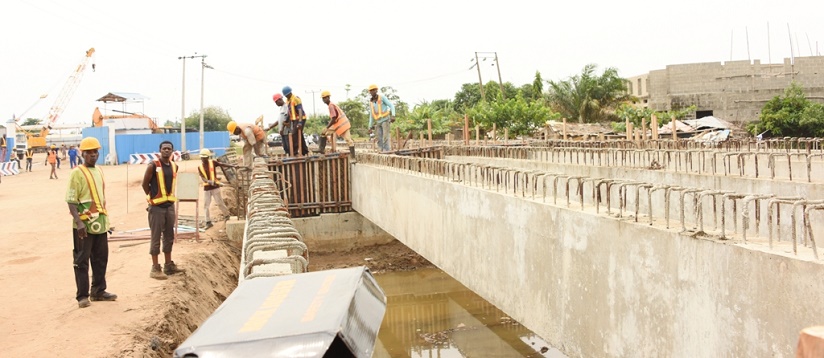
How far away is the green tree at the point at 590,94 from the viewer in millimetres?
42219

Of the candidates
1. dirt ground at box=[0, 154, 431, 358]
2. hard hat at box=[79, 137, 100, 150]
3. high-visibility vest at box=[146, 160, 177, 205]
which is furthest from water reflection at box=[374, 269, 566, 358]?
hard hat at box=[79, 137, 100, 150]

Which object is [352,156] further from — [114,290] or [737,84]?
[737,84]

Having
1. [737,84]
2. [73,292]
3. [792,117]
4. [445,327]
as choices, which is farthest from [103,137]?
[73,292]

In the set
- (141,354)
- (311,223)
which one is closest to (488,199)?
(141,354)

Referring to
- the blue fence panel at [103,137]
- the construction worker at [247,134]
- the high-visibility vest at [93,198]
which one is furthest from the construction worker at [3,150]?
the high-visibility vest at [93,198]

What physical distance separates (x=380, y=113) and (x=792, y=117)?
2235 centimetres

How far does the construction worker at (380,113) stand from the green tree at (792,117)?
68.0 ft

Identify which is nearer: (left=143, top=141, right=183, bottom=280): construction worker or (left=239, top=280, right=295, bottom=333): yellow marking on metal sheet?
(left=239, top=280, right=295, bottom=333): yellow marking on metal sheet

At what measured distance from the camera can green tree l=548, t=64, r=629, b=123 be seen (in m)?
42.2

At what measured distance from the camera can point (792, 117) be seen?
31.5 metres

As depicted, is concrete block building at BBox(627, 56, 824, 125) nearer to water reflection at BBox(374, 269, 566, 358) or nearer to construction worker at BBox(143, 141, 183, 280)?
water reflection at BBox(374, 269, 566, 358)

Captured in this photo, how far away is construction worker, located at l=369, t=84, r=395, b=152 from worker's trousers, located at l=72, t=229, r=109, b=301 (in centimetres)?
931

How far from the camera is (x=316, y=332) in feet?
9.26

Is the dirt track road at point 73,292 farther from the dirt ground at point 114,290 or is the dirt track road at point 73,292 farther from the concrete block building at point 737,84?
the concrete block building at point 737,84
